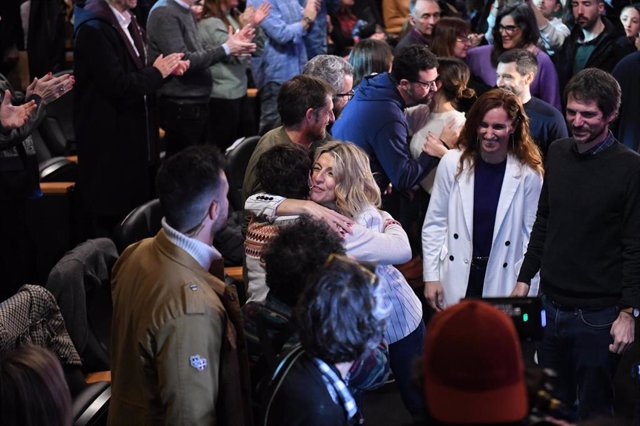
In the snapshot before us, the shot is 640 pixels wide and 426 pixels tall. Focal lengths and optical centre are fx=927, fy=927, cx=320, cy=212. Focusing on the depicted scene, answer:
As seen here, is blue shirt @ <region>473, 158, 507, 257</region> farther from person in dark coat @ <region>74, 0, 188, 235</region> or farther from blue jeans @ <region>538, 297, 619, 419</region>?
person in dark coat @ <region>74, 0, 188, 235</region>

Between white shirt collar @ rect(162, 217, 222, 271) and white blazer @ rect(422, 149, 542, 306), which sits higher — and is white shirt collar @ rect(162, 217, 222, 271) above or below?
above

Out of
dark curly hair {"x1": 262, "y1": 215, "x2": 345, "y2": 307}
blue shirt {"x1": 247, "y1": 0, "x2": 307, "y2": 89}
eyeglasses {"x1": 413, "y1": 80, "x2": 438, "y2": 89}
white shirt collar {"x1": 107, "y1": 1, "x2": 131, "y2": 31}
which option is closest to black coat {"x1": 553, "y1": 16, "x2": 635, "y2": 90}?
blue shirt {"x1": 247, "y1": 0, "x2": 307, "y2": 89}

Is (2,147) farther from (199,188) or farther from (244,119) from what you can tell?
(244,119)

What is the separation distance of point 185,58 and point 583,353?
126 inches

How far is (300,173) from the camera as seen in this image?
323 cm

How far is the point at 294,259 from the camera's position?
2404mm

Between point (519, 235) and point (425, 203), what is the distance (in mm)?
1152

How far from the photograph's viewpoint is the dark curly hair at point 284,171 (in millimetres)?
3211

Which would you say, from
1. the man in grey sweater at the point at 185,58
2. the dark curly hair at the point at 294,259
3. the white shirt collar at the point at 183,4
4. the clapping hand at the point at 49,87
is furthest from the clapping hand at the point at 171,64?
the dark curly hair at the point at 294,259

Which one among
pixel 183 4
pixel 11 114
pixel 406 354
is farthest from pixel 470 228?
pixel 183 4

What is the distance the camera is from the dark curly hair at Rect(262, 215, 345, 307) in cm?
240

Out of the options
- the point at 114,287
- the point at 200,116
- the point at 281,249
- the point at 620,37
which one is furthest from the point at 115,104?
the point at 620,37

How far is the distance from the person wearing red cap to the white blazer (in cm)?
232

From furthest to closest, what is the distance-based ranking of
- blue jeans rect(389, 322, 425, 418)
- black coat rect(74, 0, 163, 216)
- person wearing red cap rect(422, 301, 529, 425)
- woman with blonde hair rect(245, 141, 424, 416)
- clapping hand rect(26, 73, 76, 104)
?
black coat rect(74, 0, 163, 216)
clapping hand rect(26, 73, 76, 104)
blue jeans rect(389, 322, 425, 418)
woman with blonde hair rect(245, 141, 424, 416)
person wearing red cap rect(422, 301, 529, 425)
